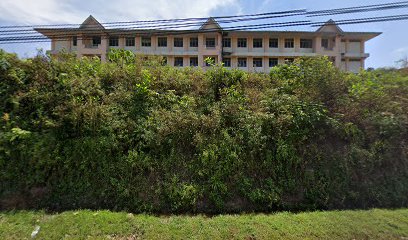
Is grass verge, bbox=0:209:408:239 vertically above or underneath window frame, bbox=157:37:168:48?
underneath

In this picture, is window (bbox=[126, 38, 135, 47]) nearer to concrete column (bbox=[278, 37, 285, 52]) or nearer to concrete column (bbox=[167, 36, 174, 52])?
concrete column (bbox=[167, 36, 174, 52])

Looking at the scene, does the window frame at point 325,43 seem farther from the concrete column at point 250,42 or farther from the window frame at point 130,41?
the window frame at point 130,41

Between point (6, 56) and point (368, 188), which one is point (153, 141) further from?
point (368, 188)

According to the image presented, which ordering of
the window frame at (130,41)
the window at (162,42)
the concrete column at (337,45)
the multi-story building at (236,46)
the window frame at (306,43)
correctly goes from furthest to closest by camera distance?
the window frame at (306,43)
the concrete column at (337,45)
the window at (162,42)
the window frame at (130,41)
the multi-story building at (236,46)

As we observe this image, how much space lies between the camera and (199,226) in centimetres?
462

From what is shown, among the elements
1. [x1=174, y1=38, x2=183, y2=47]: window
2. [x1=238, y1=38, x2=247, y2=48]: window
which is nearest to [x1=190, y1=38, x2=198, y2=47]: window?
[x1=174, y1=38, x2=183, y2=47]: window

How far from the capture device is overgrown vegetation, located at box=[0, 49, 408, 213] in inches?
214

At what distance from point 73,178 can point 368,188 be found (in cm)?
704

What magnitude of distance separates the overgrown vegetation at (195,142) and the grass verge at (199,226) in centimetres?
46

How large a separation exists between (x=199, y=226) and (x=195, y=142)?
1982mm

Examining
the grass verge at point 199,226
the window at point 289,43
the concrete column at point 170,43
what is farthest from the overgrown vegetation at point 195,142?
the window at point 289,43

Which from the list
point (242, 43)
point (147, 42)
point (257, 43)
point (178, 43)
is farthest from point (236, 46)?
point (147, 42)

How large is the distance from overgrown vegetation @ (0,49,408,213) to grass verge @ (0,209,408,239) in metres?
0.46

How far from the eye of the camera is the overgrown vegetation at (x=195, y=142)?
5.43 meters
